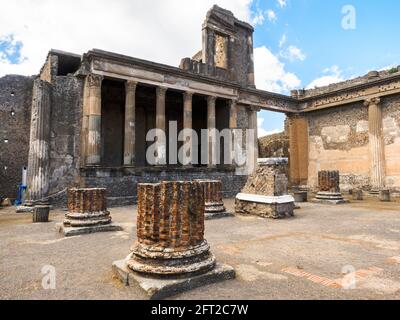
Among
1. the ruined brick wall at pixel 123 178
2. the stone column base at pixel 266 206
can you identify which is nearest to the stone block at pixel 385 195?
the stone column base at pixel 266 206

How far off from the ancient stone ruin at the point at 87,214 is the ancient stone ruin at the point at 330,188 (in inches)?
330

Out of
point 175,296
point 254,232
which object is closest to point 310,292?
point 175,296

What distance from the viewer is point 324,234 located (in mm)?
5133

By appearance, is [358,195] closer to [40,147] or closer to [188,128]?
[188,128]

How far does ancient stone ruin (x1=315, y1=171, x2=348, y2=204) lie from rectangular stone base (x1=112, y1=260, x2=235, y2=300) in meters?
9.14

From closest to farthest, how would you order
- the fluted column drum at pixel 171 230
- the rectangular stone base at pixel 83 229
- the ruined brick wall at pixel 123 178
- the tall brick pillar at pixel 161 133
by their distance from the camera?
the fluted column drum at pixel 171 230 → the rectangular stone base at pixel 83 229 → the ruined brick wall at pixel 123 178 → the tall brick pillar at pixel 161 133

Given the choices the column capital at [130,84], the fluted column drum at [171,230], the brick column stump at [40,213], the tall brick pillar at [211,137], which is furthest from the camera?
the tall brick pillar at [211,137]

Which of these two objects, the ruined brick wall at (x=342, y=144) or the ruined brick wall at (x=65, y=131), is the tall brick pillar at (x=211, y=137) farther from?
the ruined brick wall at (x=342, y=144)

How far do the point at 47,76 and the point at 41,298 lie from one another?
12.3 meters

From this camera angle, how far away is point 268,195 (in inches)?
293

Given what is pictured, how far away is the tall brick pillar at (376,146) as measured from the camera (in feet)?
48.8

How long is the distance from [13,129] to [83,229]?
1273cm

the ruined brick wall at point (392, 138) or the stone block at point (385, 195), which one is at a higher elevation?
the ruined brick wall at point (392, 138)

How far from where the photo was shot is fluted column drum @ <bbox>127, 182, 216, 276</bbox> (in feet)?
9.46
